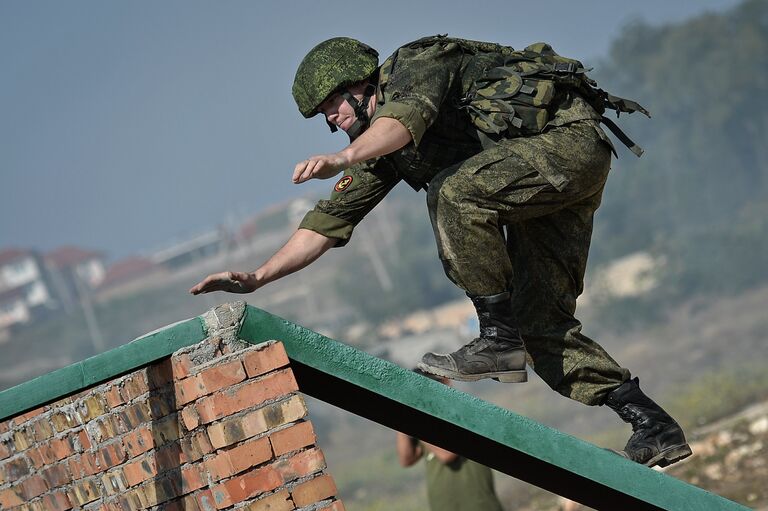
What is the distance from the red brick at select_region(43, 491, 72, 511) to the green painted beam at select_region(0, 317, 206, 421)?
1.88 ft

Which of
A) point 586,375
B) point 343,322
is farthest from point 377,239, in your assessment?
point 586,375

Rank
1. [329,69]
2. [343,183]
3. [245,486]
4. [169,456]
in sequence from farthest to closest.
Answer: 1. [343,183]
2. [329,69]
3. [169,456]
4. [245,486]

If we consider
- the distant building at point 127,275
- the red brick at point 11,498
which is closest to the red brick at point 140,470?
the red brick at point 11,498

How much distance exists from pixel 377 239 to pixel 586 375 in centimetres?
6880

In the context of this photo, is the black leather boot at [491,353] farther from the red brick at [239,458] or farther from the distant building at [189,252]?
the distant building at [189,252]

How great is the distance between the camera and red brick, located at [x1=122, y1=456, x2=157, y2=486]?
3375 mm

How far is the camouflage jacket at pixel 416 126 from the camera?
372cm

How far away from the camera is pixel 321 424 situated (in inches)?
1736

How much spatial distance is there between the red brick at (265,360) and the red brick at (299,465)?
0.25 metres

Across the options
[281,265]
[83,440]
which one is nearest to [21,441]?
[83,440]

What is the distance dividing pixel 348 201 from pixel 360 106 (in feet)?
1.49

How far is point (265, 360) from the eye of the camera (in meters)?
3.17

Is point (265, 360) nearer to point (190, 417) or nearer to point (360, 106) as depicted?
point (190, 417)

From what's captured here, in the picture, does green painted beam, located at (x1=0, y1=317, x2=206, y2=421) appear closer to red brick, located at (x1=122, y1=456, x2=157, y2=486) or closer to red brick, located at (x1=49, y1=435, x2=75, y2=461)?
red brick, located at (x1=122, y1=456, x2=157, y2=486)
